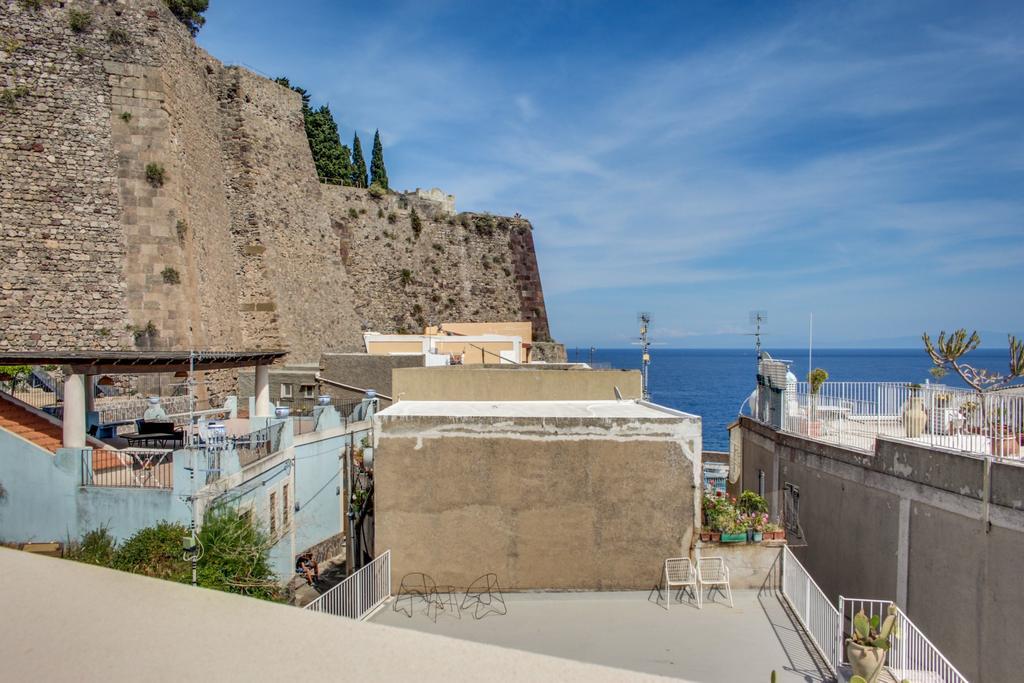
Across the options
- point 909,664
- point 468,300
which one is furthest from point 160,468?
point 468,300

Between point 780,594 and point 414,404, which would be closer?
point 780,594

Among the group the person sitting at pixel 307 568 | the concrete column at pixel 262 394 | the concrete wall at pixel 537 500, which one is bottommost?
the person sitting at pixel 307 568

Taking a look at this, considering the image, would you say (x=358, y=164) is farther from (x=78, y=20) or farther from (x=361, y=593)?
(x=361, y=593)

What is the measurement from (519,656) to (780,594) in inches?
380

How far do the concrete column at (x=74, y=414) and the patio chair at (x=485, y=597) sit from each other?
19.9 feet

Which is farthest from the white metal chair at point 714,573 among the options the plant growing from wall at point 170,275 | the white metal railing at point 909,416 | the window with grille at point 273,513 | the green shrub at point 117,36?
the green shrub at point 117,36

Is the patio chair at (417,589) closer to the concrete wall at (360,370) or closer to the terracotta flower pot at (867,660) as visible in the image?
the terracotta flower pot at (867,660)

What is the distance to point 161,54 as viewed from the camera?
75.5 ft

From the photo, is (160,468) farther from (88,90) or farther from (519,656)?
(88,90)

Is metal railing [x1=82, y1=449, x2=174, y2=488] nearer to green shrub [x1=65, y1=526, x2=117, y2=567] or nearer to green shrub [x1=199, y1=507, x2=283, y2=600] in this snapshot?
green shrub [x1=65, y1=526, x2=117, y2=567]

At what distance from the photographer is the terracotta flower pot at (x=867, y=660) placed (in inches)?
295

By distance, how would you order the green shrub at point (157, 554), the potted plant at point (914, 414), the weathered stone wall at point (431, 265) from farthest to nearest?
the weathered stone wall at point (431, 265), the potted plant at point (914, 414), the green shrub at point (157, 554)

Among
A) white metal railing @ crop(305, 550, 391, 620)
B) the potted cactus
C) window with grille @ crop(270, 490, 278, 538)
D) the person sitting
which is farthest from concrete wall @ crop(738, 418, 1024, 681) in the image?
window with grille @ crop(270, 490, 278, 538)

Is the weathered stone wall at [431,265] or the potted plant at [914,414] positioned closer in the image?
the potted plant at [914,414]
